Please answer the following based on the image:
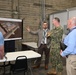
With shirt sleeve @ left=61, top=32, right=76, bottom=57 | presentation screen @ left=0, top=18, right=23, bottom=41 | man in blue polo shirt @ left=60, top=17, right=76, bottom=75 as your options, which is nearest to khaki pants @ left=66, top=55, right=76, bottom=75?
man in blue polo shirt @ left=60, top=17, right=76, bottom=75

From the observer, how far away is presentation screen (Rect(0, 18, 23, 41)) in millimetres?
4918

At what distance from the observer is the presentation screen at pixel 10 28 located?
492 cm

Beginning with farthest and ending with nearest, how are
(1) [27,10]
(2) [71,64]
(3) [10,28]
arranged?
(1) [27,10] → (3) [10,28] → (2) [71,64]

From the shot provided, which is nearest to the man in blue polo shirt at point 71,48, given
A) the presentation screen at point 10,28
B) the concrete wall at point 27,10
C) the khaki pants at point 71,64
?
the khaki pants at point 71,64

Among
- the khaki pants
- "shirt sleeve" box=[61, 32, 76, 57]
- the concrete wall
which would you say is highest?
the concrete wall

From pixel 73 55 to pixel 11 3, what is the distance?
14.0ft

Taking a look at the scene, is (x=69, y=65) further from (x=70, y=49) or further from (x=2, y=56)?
(x=2, y=56)

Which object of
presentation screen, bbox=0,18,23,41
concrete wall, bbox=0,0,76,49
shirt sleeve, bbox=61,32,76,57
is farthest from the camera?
concrete wall, bbox=0,0,76,49

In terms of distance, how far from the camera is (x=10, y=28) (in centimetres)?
516

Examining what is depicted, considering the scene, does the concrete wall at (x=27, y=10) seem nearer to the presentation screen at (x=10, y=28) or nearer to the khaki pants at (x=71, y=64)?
the presentation screen at (x=10, y=28)

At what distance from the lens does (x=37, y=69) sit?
195 inches

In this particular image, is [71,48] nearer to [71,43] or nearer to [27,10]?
[71,43]

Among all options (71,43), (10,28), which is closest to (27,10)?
(10,28)

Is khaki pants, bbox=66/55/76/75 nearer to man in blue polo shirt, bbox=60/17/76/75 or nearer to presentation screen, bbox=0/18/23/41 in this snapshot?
man in blue polo shirt, bbox=60/17/76/75
